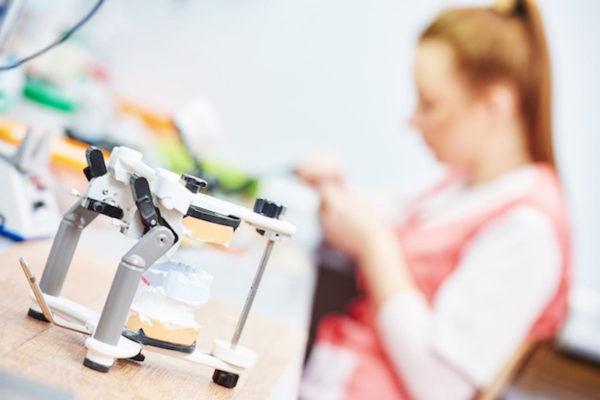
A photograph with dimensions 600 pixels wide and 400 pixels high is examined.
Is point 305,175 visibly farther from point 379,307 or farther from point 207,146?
point 379,307

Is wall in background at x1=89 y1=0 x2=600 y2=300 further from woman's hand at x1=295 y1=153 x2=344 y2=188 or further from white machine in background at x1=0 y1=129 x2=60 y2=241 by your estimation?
white machine in background at x1=0 y1=129 x2=60 y2=241

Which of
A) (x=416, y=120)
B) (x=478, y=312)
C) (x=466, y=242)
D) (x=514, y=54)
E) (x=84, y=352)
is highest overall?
(x=514, y=54)

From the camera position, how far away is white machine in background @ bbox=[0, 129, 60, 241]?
0.78 m

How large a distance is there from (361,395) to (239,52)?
1.22m

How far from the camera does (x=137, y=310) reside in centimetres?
58

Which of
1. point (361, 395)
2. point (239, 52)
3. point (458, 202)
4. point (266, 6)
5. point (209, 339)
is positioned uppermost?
point (266, 6)

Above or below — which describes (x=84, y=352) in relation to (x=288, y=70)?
below

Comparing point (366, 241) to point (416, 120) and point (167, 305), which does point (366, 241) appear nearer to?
point (416, 120)

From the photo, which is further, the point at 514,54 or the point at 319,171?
the point at 319,171

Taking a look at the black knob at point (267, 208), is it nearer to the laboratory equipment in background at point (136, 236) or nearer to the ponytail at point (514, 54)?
the laboratory equipment in background at point (136, 236)

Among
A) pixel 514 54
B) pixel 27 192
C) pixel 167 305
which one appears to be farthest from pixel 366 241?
pixel 167 305

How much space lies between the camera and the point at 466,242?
1.59 metres

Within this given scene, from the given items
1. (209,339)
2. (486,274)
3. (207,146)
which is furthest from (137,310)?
(207,146)

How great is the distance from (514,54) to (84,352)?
137cm
